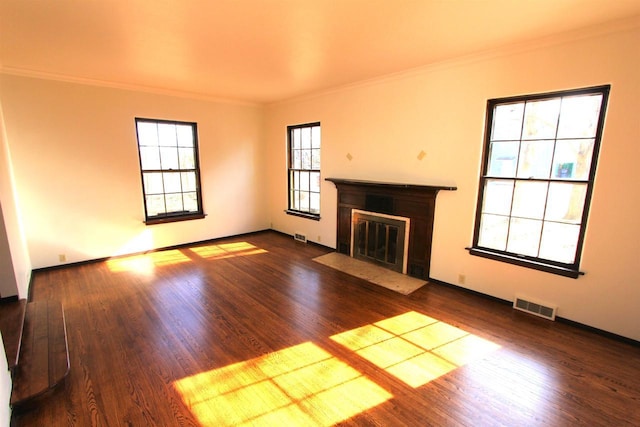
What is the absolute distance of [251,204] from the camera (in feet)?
20.6

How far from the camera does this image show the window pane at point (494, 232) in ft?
10.7

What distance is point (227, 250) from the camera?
17.1 ft

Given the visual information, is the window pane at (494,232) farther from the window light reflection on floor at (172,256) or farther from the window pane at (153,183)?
the window pane at (153,183)

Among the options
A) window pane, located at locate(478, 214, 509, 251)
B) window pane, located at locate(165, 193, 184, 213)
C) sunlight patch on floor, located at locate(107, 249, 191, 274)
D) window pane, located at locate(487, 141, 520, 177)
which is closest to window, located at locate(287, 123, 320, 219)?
window pane, located at locate(165, 193, 184, 213)

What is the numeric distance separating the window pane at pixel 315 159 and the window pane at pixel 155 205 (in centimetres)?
272

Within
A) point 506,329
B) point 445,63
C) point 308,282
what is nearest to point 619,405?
point 506,329

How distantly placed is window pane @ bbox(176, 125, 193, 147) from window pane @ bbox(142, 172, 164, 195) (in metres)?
0.69

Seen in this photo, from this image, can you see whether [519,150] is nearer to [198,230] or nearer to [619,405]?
[619,405]

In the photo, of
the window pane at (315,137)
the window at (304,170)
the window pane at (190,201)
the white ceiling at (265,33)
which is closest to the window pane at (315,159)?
the window at (304,170)

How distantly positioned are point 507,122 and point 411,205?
4.59ft

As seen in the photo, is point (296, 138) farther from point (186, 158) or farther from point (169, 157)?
point (169, 157)

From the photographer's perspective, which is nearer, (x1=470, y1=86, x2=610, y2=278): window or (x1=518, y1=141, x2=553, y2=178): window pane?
(x1=470, y1=86, x2=610, y2=278): window

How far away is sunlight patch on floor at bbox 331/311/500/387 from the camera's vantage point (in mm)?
2291

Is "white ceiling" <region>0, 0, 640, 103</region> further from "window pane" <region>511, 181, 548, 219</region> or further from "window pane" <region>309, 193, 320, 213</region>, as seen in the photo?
"window pane" <region>309, 193, 320, 213</region>
